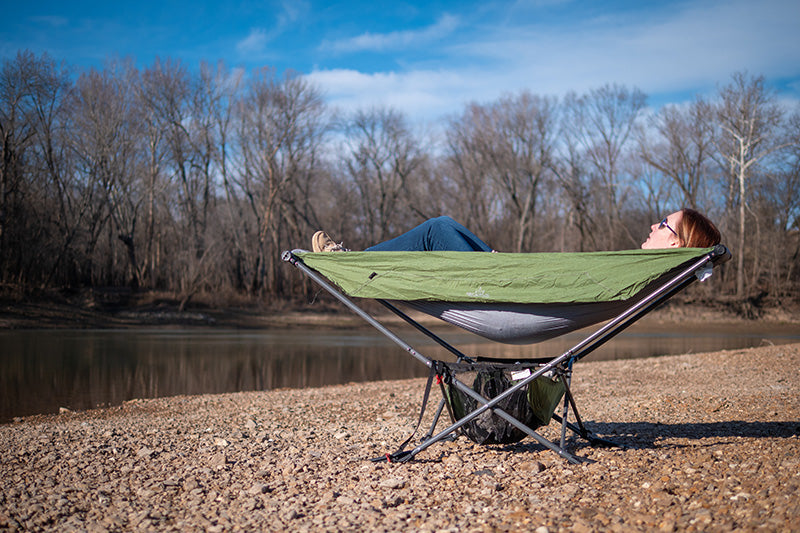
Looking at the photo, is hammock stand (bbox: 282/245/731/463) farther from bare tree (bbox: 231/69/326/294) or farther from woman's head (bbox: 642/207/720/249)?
bare tree (bbox: 231/69/326/294)

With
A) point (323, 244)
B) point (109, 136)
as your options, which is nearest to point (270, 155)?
point (109, 136)

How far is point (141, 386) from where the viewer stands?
11.6 metres

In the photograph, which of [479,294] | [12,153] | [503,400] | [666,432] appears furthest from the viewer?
[12,153]

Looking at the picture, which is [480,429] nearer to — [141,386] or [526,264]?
[526,264]

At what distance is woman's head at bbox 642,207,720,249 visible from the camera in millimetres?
4145

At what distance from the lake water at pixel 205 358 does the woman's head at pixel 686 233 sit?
8.47m

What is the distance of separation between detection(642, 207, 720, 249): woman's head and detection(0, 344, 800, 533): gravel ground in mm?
1491

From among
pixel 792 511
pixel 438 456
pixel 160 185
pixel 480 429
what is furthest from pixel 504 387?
pixel 160 185

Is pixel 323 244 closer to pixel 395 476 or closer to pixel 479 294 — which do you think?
pixel 479 294

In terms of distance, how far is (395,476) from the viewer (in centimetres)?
413

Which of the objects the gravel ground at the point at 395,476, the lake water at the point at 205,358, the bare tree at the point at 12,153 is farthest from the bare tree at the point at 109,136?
the gravel ground at the point at 395,476

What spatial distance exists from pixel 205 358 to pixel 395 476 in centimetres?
1317

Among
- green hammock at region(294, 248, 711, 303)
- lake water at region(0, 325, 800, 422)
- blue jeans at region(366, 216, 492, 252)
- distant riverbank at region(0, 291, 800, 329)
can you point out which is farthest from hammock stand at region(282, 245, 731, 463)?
distant riverbank at region(0, 291, 800, 329)

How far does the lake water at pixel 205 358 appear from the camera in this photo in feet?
36.4
